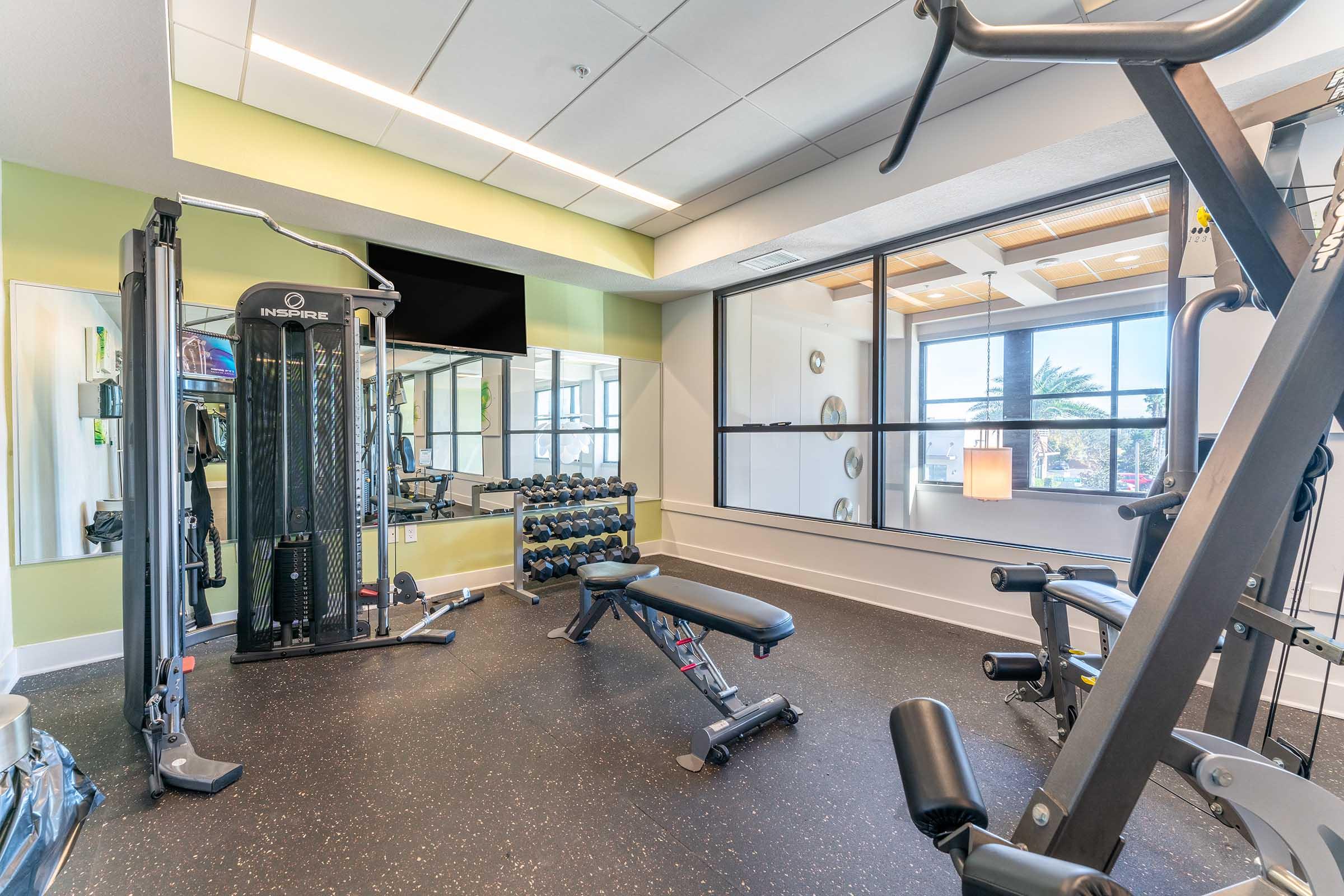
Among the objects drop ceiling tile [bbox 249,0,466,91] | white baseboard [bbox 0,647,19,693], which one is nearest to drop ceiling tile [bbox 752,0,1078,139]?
drop ceiling tile [bbox 249,0,466,91]

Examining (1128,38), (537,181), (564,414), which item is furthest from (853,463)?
(1128,38)

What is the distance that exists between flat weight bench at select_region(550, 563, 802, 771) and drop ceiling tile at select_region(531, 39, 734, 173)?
229 centimetres

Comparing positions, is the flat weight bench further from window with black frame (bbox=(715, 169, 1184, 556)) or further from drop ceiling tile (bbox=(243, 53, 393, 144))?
drop ceiling tile (bbox=(243, 53, 393, 144))

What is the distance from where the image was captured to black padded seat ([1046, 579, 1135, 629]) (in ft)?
5.75

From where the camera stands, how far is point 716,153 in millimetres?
3184

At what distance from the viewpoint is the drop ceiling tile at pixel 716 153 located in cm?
289

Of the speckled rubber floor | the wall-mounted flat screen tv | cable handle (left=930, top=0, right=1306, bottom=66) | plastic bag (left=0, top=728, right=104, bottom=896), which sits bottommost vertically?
the speckled rubber floor

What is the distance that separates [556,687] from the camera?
2.52 m

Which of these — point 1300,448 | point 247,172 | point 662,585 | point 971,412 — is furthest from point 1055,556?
point 247,172

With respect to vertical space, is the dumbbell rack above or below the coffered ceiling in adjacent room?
below

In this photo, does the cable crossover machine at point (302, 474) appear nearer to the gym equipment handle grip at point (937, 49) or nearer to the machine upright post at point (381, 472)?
the machine upright post at point (381, 472)

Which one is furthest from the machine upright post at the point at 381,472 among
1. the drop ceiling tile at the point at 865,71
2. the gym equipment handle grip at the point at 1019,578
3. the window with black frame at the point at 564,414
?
the gym equipment handle grip at the point at 1019,578

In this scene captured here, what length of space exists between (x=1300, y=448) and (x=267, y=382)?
360 cm

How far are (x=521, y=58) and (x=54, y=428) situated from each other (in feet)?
9.59
